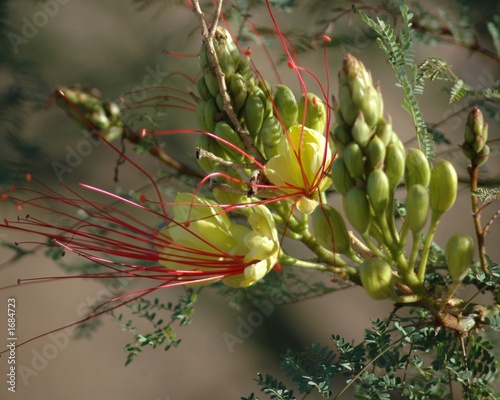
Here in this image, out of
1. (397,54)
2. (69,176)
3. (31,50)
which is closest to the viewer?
(397,54)

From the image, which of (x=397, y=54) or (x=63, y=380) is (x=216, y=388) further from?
(x=397, y=54)

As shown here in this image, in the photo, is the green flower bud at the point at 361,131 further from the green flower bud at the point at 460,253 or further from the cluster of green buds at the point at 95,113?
the cluster of green buds at the point at 95,113

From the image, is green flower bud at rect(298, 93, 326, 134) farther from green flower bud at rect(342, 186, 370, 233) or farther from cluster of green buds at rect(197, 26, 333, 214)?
green flower bud at rect(342, 186, 370, 233)

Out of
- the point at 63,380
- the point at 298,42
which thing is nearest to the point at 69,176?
the point at 63,380

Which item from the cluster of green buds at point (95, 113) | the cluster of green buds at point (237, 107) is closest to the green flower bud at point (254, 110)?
the cluster of green buds at point (237, 107)

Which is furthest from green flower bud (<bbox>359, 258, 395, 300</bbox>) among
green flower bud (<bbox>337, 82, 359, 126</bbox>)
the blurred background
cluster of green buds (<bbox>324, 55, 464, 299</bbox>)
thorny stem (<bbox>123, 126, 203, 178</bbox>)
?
the blurred background

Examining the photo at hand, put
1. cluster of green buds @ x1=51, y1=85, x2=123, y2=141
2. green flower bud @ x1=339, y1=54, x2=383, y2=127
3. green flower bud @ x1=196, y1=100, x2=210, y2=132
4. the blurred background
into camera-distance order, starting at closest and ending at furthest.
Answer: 1. green flower bud @ x1=339, y1=54, x2=383, y2=127
2. green flower bud @ x1=196, y1=100, x2=210, y2=132
3. cluster of green buds @ x1=51, y1=85, x2=123, y2=141
4. the blurred background
